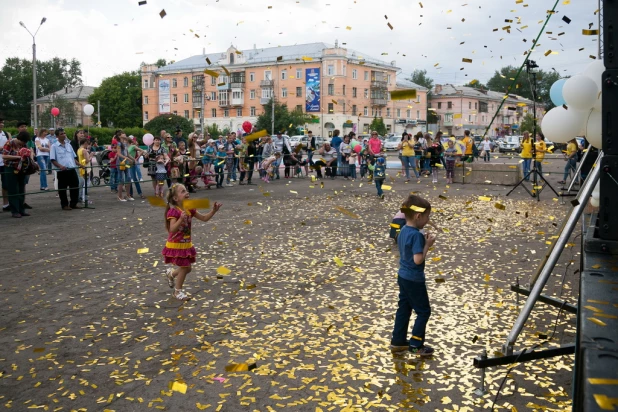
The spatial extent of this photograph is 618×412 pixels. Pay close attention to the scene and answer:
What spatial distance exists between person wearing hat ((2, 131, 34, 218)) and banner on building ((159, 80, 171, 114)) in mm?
77178

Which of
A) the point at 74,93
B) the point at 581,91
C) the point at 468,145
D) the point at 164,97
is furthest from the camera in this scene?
the point at 74,93

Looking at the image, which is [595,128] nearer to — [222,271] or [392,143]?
[222,271]

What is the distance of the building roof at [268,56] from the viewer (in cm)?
6931

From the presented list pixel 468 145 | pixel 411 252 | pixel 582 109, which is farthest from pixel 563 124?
pixel 468 145

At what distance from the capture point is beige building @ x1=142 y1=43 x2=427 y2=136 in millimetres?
70562

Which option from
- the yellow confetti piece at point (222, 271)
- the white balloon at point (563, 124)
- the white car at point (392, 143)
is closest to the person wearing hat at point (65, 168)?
the yellow confetti piece at point (222, 271)

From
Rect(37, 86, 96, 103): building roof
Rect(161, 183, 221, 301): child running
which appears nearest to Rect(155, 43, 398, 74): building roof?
Rect(37, 86, 96, 103): building roof

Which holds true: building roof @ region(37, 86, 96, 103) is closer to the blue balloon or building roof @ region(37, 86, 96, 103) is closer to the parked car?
the parked car

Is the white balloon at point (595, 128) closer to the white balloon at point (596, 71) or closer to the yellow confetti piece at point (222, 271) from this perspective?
the white balloon at point (596, 71)

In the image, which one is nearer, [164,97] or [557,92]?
[557,92]

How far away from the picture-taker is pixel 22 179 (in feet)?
46.3

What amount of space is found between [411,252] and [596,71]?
236 cm

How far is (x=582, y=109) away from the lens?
5.35 metres

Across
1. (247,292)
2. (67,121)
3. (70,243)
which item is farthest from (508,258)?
(67,121)
